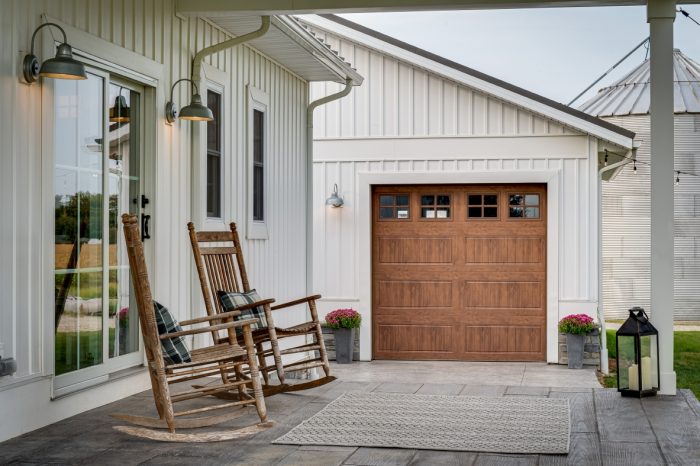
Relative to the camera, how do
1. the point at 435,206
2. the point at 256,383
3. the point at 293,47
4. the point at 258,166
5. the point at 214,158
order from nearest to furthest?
the point at 256,383
the point at 214,158
the point at 293,47
the point at 258,166
the point at 435,206

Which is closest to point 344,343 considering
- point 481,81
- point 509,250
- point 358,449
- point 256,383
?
point 509,250

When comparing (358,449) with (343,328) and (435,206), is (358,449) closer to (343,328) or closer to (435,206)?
(343,328)

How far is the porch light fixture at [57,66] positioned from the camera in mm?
4418

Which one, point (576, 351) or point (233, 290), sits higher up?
point (233, 290)

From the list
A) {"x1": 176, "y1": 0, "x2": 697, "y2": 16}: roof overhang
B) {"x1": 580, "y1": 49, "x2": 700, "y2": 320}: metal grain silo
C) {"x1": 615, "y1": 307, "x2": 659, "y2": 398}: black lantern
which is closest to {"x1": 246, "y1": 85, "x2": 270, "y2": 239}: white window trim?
{"x1": 176, "y1": 0, "x2": 697, "y2": 16}: roof overhang

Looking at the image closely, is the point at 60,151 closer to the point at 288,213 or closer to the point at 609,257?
the point at 288,213

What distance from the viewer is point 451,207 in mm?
11281

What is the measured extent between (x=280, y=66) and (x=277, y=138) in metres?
0.66

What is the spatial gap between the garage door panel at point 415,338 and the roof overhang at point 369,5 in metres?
5.99

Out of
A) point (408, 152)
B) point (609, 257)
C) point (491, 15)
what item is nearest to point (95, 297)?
point (408, 152)

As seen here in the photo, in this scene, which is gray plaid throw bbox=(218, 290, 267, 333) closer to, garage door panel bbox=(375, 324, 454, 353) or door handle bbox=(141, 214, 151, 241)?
door handle bbox=(141, 214, 151, 241)

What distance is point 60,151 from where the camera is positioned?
494 cm

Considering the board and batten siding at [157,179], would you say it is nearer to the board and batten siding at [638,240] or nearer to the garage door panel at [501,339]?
the garage door panel at [501,339]

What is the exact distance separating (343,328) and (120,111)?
20.0 ft
